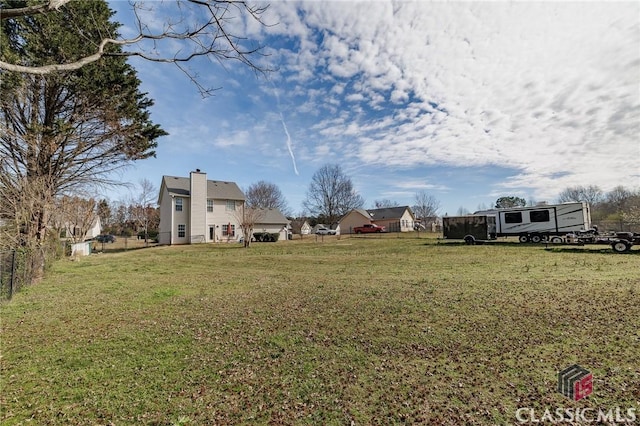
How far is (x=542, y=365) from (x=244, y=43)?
638 cm

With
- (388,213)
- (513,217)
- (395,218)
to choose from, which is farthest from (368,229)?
(513,217)

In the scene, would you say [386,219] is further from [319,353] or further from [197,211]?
[319,353]

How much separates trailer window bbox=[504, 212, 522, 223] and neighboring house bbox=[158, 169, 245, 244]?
88.5 feet

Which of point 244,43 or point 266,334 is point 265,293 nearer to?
point 266,334

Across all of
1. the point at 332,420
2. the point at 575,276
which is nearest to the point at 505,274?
the point at 575,276

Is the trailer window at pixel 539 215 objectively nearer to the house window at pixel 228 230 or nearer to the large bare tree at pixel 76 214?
the house window at pixel 228 230

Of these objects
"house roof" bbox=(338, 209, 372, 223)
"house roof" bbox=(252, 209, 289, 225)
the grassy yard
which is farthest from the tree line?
A: "house roof" bbox=(338, 209, 372, 223)

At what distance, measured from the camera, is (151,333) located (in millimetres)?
5152

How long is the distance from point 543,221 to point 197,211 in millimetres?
32853

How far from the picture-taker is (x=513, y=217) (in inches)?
965

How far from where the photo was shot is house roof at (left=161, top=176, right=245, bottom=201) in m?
32.3

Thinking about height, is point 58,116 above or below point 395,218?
above

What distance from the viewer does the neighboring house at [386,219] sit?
54906 mm

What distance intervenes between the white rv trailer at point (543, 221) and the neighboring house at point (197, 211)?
27.1 m
